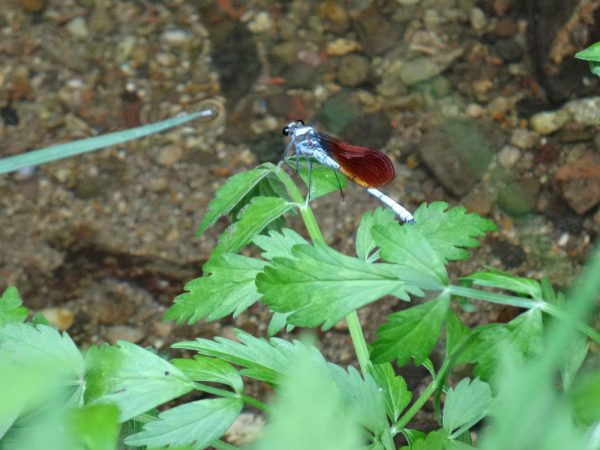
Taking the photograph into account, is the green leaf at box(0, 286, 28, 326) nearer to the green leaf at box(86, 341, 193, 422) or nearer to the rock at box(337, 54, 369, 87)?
the green leaf at box(86, 341, 193, 422)

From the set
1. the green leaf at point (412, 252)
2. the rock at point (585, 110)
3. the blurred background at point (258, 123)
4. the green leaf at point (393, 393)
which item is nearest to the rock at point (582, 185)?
the blurred background at point (258, 123)

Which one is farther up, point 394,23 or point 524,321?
point 524,321

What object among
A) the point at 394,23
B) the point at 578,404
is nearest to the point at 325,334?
the point at 394,23

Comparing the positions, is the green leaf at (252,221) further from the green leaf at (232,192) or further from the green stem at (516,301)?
the green stem at (516,301)

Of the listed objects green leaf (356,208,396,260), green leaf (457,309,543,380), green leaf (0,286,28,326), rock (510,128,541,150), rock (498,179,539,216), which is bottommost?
rock (498,179,539,216)

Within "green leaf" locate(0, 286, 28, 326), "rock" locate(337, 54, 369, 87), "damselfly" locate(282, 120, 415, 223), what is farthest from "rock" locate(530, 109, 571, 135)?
"green leaf" locate(0, 286, 28, 326)

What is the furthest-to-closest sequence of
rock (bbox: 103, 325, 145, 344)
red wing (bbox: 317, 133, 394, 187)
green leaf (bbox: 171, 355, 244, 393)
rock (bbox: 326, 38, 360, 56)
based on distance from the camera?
rock (bbox: 326, 38, 360, 56) → rock (bbox: 103, 325, 145, 344) → red wing (bbox: 317, 133, 394, 187) → green leaf (bbox: 171, 355, 244, 393)

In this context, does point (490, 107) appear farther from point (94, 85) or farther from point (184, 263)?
point (94, 85)
